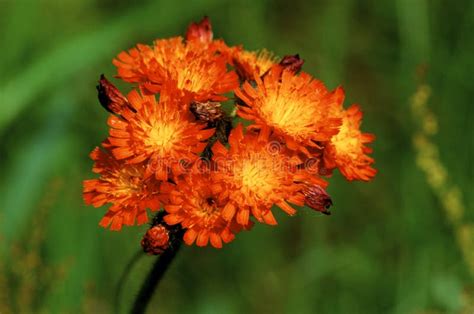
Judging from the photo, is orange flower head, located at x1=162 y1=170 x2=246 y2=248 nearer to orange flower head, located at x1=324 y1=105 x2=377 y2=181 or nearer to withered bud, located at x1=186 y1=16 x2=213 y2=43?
orange flower head, located at x1=324 y1=105 x2=377 y2=181

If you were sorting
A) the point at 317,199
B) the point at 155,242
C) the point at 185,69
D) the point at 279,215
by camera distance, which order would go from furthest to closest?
the point at 279,215 → the point at 185,69 → the point at 317,199 → the point at 155,242

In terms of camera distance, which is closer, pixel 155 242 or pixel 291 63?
pixel 155 242

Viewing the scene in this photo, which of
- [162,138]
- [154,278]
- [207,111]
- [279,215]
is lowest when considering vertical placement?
[154,278]

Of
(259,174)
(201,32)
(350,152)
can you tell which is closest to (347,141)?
(350,152)

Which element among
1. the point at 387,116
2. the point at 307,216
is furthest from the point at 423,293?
the point at 387,116

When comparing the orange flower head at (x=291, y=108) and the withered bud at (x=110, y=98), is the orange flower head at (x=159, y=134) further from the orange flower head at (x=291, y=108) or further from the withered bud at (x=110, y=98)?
the orange flower head at (x=291, y=108)

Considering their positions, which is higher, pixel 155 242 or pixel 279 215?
pixel 279 215

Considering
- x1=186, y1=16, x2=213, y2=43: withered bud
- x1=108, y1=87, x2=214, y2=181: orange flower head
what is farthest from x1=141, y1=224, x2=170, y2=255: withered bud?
x1=186, y1=16, x2=213, y2=43: withered bud

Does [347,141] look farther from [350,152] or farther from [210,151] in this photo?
[210,151]
